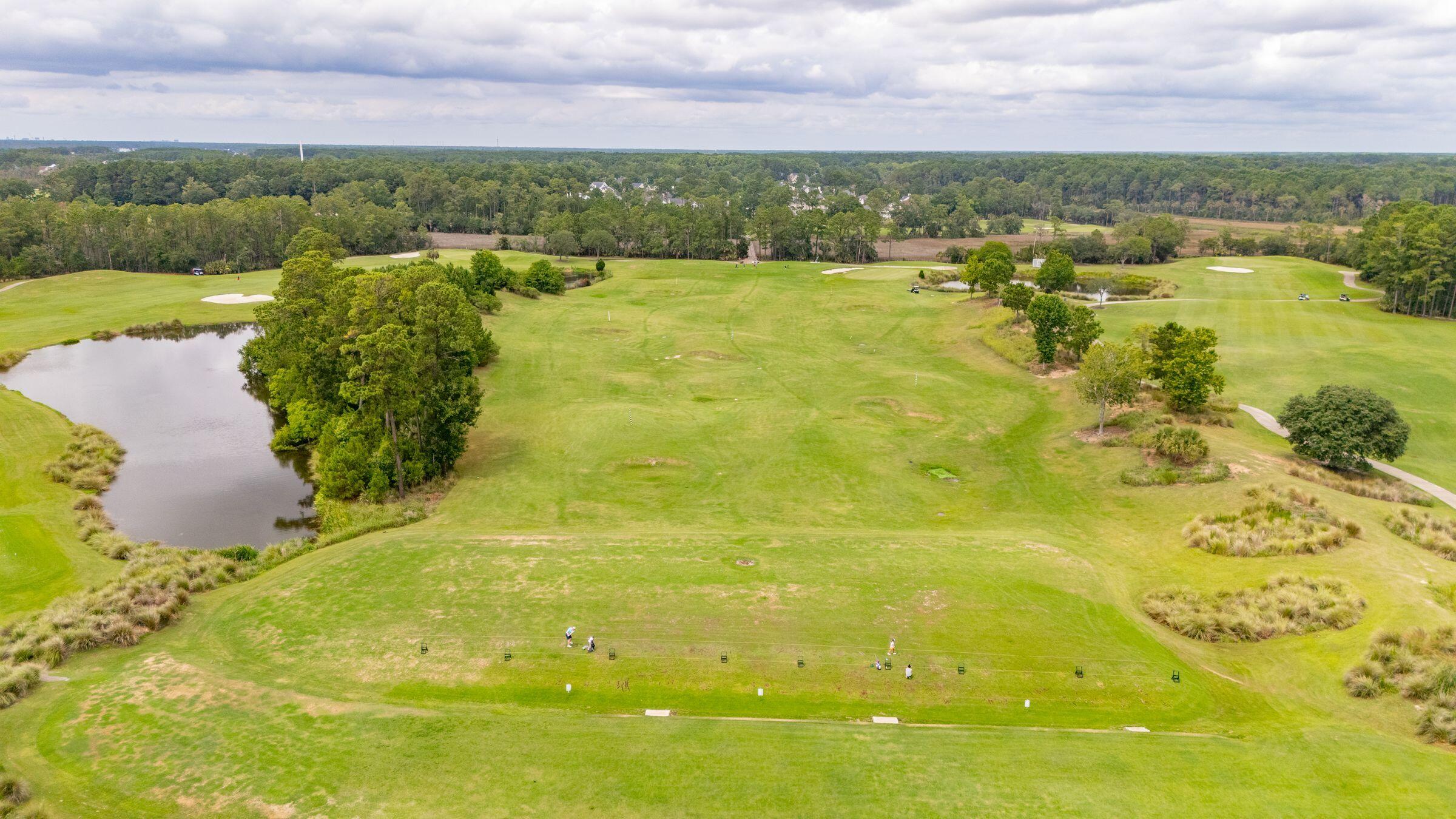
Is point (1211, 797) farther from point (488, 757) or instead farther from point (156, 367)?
point (156, 367)

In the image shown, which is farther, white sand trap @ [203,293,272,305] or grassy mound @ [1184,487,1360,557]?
white sand trap @ [203,293,272,305]

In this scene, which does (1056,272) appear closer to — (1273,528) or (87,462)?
(1273,528)

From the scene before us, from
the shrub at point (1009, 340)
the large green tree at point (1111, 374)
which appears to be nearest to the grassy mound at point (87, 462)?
the large green tree at point (1111, 374)

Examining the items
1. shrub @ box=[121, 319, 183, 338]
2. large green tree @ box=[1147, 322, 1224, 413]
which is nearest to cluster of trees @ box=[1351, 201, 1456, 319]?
large green tree @ box=[1147, 322, 1224, 413]

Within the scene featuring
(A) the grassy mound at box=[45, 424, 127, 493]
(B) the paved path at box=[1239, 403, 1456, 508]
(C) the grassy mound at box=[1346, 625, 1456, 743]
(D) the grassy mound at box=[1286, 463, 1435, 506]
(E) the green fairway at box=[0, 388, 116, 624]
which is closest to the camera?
(C) the grassy mound at box=[1346, 625, 1456, 743]

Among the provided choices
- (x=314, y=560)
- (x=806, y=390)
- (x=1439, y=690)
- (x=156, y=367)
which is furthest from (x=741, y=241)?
(x=1439, y=690)

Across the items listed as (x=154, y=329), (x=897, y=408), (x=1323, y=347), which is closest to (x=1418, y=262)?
(x=1323, y=347)

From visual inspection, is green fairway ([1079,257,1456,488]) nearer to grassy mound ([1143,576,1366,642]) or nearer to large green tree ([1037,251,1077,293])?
large green tree ([1037,251,1077,293])
